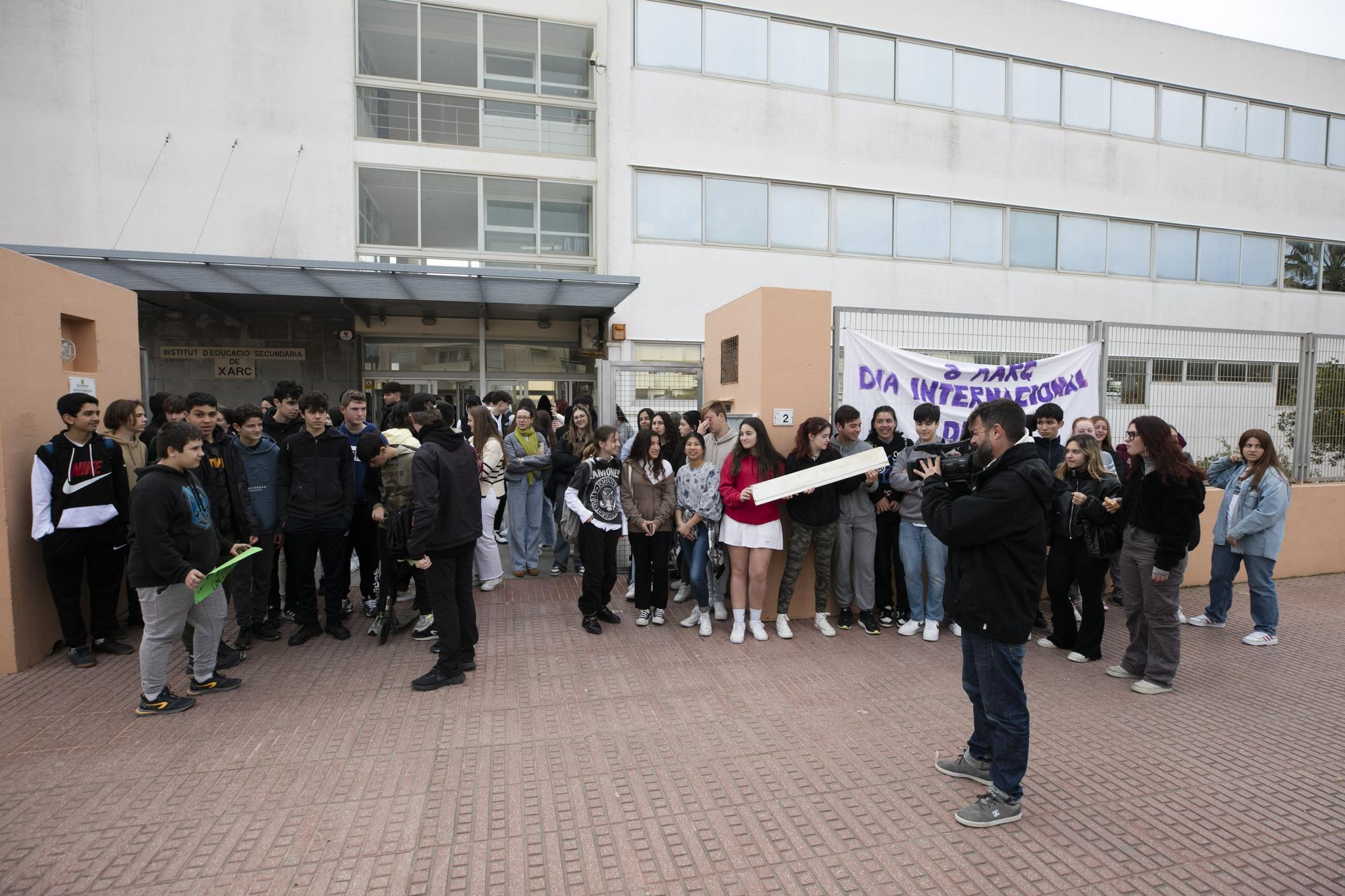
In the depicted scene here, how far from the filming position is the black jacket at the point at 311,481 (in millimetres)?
5199

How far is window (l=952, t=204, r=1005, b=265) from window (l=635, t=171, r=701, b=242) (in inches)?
242

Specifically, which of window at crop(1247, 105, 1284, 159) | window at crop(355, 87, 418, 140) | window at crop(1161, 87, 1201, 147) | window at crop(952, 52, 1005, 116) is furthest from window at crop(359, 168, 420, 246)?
window at crop(1247, 105, 1284, 159)

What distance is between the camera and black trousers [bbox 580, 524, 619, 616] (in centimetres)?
552

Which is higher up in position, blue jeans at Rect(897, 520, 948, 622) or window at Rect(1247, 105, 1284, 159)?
window at Rect(1247, 105, 1284, 159)

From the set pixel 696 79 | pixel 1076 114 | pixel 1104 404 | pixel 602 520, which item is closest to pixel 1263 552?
pixel 1104 404

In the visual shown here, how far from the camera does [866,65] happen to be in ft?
46.8

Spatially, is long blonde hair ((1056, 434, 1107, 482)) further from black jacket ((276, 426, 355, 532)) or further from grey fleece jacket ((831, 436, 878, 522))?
black jacket ((276, 426, 355, 532))

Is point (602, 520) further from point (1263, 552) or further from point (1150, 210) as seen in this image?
point (1150, 210)

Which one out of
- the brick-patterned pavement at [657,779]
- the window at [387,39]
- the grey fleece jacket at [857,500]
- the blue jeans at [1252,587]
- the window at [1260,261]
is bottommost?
the brick-patterned pavement at [657,779]

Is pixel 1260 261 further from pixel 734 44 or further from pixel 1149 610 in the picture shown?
pixel 1149 610

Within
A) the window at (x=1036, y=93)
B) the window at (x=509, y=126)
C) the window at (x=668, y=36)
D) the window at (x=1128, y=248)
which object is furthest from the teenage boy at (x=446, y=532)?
the window at (x=1128, y=248)

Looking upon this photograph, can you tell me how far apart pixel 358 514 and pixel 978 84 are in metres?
16.2

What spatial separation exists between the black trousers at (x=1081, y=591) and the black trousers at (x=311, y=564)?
5802 mm

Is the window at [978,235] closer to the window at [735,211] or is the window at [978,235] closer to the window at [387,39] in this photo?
the window at [735,211]
